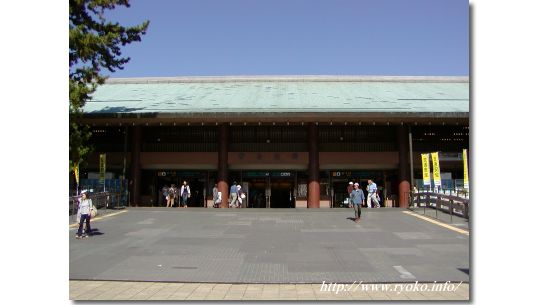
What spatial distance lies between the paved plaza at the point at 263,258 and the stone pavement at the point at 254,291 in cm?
2

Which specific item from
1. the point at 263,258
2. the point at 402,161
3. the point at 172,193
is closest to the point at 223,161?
the point at 172,193

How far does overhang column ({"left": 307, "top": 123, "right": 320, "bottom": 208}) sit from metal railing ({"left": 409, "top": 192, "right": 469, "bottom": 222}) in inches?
206

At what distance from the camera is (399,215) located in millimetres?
18766

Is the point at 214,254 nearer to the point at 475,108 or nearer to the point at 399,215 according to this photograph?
the point at 475,108

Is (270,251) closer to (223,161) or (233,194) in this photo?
(233,194)

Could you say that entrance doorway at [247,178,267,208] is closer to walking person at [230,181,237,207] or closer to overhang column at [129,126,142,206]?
walking person at [230,181,237,207]

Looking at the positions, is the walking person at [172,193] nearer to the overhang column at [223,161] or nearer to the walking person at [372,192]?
the overhang column at [223,161]

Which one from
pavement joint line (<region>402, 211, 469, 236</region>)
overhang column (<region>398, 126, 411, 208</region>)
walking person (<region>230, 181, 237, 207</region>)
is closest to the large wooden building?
overhang column (<region>398, 126, 411, 208</region>)

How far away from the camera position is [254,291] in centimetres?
752

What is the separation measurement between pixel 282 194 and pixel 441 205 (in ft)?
32.8

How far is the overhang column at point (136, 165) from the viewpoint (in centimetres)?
A: 2682

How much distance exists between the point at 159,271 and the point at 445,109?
63.9ft

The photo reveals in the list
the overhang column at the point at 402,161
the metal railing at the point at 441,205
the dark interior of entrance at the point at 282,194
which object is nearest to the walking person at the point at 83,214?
the metal railing at the point at 441,205

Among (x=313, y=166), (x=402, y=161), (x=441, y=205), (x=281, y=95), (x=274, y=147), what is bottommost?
(x=441, y=205)
